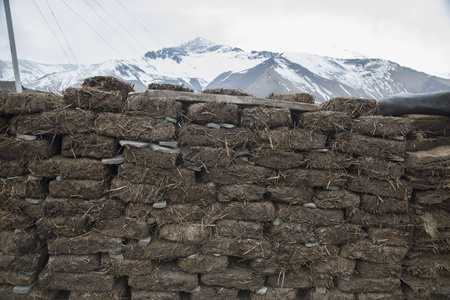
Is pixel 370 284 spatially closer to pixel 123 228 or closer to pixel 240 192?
pixel 240 192

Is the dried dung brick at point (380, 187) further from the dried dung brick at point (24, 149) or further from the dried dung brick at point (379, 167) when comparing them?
the dried dung brick at point (24, 149)

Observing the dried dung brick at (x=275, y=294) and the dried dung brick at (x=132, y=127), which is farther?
the dried dung brick at (x=275, y=294)

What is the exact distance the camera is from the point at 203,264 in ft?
7.87

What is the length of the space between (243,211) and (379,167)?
1.60 meters

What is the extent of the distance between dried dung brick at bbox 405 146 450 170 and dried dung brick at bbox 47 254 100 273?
3696mm

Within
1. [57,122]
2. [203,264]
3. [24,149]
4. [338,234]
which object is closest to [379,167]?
[338,234]

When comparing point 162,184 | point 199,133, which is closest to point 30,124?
point 162,184

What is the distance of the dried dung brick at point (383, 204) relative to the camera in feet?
8.12

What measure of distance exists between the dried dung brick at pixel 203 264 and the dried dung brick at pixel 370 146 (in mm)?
1824

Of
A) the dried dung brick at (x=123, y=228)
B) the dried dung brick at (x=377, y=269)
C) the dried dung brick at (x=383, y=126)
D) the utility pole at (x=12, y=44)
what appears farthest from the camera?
the utility pole at (x=12, y=44)

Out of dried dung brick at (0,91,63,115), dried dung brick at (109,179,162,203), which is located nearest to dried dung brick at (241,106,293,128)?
dried dung brick at (109,179,162,203)

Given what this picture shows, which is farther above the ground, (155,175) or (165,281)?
(155,175)

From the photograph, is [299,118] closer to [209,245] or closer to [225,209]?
[225,209]

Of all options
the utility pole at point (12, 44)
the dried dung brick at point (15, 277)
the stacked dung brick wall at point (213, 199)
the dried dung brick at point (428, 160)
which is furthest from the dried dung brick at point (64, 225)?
the utility pole at point (12, 44)
